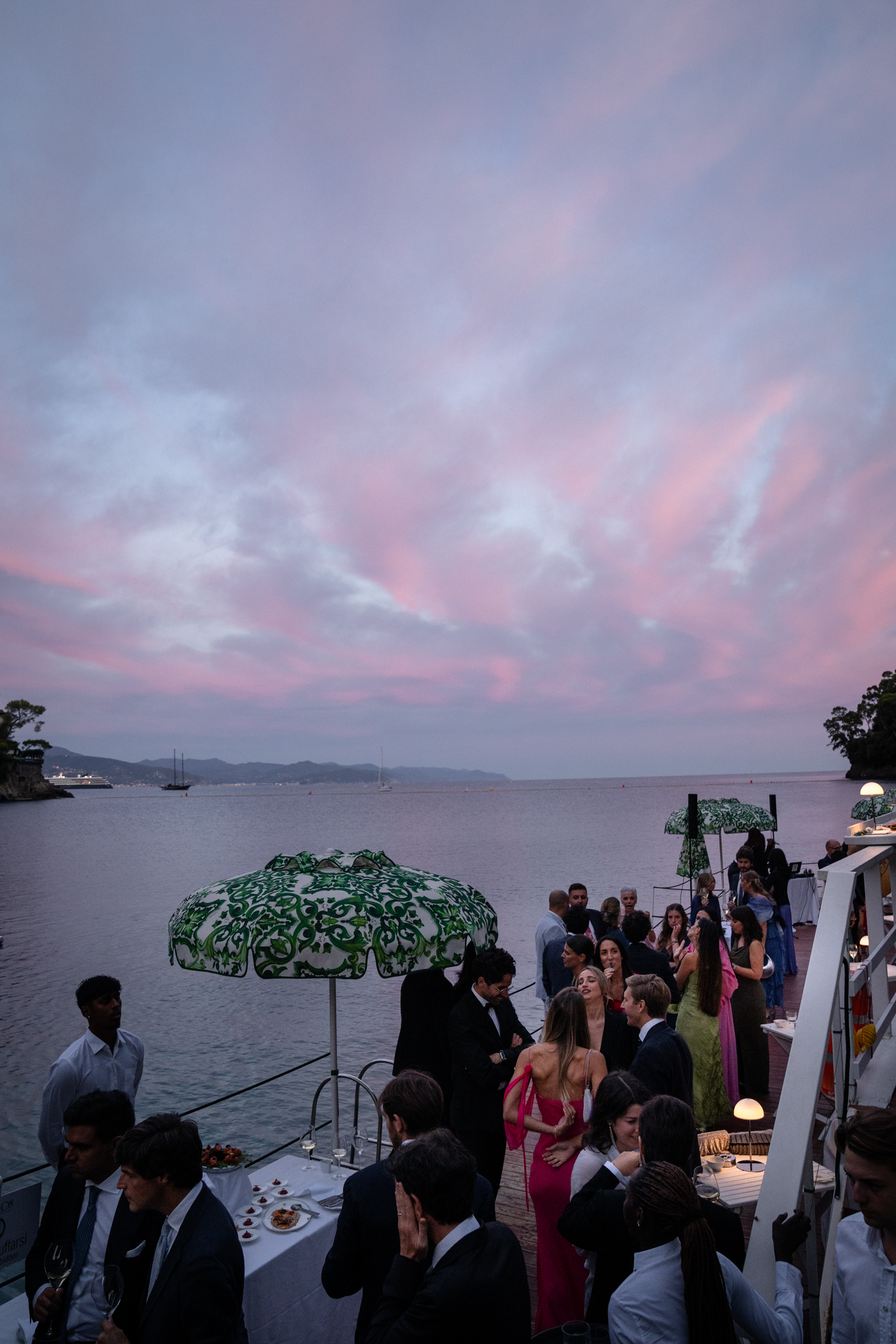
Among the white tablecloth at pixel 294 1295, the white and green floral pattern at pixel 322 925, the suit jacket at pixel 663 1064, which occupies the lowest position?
the white tablecloth at pixel 294 1295

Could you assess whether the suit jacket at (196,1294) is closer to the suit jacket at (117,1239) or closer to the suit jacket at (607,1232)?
the suit jacket at (117,1239)

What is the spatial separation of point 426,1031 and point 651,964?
8.22ft

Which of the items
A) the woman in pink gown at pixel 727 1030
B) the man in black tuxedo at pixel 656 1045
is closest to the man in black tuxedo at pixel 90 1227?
the man in black tuxedo at pixel 656 1045

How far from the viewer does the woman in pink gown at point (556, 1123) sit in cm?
404

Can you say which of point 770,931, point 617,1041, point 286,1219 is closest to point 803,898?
point 770,931

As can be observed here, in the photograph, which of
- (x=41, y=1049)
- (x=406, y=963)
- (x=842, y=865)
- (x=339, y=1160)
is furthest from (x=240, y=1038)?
(x=842, y=865)

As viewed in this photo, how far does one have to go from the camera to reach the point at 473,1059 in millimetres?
4914

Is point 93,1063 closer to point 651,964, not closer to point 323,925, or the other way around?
point 323,925

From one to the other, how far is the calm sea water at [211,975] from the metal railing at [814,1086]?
9.58 meters

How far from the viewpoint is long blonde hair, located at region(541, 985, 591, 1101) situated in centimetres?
435

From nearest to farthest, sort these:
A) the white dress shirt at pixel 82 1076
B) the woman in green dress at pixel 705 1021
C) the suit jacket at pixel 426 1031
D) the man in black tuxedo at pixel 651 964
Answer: the white dress shirt at pixel 82 1076, the suit jacket at pixel 426 1031, the woman in green dress at pixel 705 1021, the man in black tuxedo at pixel 651 964

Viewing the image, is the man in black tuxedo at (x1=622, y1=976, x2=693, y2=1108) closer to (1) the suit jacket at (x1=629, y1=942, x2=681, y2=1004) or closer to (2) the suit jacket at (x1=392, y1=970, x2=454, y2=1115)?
(2) the suit jacket at (x1=392, y1=970, x2=454, y2=1115)

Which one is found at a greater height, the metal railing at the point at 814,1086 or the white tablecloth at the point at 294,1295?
the metal railing at the point at 814,1086

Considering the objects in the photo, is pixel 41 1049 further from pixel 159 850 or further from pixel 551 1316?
pixel 159 850
